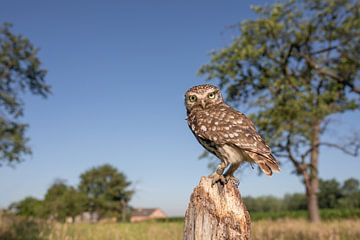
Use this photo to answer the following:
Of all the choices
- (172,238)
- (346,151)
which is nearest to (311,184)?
(346,151)

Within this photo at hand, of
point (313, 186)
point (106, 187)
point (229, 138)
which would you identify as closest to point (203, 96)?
point (229, 138)

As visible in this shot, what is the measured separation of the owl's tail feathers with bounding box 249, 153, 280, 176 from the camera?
401 centimetres

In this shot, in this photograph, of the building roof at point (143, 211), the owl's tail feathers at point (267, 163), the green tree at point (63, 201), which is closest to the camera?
the owl's tail feathers at point (267, 163)

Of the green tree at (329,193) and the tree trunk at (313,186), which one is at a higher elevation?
the green tree at (329,193)

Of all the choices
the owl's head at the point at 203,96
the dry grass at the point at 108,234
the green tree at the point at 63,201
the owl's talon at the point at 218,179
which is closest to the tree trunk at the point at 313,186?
the dry grass at the point at 108,234

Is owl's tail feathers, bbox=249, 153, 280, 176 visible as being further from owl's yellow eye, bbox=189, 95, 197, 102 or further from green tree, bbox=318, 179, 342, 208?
green tree, bbox=318, 179, 342, 208

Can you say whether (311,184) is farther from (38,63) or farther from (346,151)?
(38,63)

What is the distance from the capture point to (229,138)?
419 cm

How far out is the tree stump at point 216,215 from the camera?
3.38 m

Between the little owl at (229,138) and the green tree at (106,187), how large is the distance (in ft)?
271

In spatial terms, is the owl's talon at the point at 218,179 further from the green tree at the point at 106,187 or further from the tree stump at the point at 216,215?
the green tree at the point at 106,187

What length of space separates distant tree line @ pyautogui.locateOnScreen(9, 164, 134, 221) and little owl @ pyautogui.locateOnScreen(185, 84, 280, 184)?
7446cm

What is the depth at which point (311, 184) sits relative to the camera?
24.5m

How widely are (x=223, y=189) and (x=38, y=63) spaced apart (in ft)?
87.1
